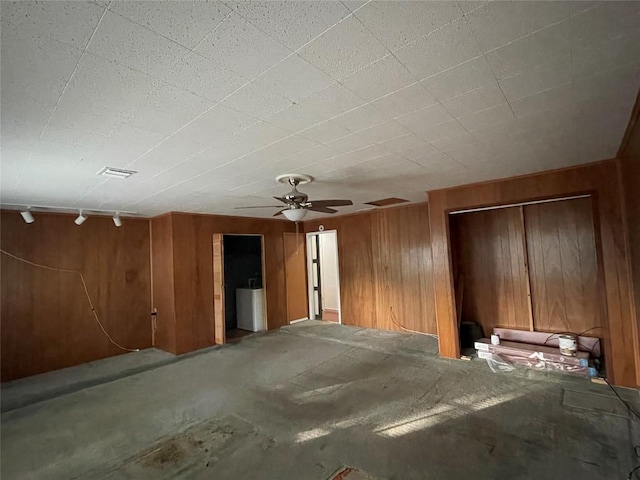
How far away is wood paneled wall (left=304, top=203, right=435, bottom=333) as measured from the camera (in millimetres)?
5465

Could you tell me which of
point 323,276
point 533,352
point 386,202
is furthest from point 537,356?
point 323,276

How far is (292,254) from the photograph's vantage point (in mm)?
6957

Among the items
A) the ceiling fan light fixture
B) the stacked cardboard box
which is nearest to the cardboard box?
the stacked cardboard box

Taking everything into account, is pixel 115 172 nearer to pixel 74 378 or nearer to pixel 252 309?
pixel 74 378

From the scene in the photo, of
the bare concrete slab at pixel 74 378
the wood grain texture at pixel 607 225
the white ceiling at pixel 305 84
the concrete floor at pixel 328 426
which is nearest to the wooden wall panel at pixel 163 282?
the bare concrete slab at pixel 74 378

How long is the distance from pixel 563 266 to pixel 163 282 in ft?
20.5

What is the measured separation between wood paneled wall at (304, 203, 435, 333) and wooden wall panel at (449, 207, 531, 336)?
0.59 meters

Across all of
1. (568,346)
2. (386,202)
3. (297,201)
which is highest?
(386,202)

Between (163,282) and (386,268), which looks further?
(386,268)

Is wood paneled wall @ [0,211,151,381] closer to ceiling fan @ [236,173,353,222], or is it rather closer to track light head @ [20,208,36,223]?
track light head @ [20,208,36,223]

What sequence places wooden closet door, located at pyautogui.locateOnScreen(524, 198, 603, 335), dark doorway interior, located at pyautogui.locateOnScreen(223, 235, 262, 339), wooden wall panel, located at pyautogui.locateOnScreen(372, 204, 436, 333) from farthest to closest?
dark doorway interior, located at pyautogui.locateOnScreen(223, 235, 262, 339) → wooden wall panel, located at pyautogui.locateOnScreen(372, 204, 436, 333) → wooden closet door, located at pyautogui.locateOnScreen(524, 198, 603, 335)

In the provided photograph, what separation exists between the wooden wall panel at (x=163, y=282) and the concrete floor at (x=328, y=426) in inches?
37.0

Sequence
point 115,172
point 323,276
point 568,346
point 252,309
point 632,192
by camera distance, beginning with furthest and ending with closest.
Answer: point 323,276 → point 252,309 → point 568,346 → point 115,172 → point 632,192

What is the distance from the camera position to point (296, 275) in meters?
6.99
